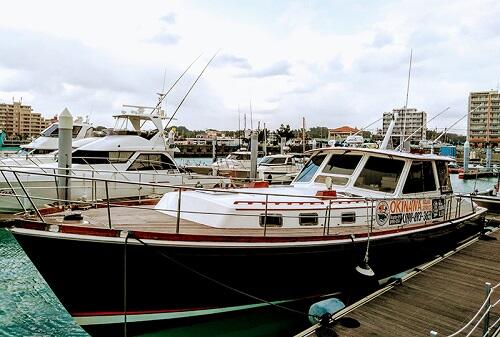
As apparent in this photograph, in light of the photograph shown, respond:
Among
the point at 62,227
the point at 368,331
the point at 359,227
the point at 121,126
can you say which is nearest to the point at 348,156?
the point at 359,227

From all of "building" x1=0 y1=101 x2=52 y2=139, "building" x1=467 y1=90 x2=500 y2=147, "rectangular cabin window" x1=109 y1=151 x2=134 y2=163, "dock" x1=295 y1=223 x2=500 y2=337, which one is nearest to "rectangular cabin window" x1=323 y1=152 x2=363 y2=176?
"dock" x1=295 y1=223 x2=500 y2=337

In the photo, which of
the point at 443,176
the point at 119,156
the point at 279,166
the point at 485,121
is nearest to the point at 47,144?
the point at 119,156

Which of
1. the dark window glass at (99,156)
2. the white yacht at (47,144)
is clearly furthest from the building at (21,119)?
the dark window glass at (99,156)

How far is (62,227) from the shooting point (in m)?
5.68

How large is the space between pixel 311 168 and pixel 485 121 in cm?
11651

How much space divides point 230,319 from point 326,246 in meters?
2.22

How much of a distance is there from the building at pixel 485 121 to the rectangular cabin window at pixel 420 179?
109m

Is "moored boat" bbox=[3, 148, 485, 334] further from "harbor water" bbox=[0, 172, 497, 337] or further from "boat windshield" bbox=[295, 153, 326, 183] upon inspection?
"harbor water" bbox=[0, 172, 497, 337]

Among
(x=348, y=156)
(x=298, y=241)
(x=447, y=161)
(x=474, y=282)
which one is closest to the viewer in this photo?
(x=298, y=241)

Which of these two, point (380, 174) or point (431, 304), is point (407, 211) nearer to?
point (380, 174)

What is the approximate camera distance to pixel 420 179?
9.88 m

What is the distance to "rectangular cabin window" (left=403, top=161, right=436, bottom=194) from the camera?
9485mm

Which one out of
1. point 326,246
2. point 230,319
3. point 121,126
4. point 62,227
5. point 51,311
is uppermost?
point 121,126

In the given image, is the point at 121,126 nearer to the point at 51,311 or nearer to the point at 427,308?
the point at 51,311
